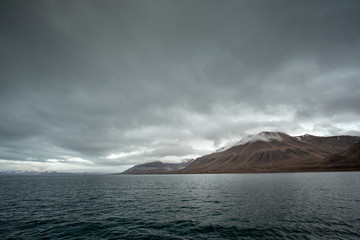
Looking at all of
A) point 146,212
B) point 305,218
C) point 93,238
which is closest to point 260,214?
point 305,218

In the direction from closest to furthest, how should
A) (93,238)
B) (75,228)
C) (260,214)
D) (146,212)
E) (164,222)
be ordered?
(93,238)
(75,228)
(164,222)
(260,214)
(146,212)

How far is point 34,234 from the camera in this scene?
27.1 m

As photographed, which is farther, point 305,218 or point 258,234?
point 305,218

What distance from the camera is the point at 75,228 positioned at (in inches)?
1188

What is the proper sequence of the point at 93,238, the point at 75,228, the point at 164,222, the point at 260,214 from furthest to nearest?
the point at 260,214 < the point at 164,222 < the point at 75,228 < the point at 93,238

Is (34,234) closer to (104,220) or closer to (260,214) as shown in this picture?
(104,220)

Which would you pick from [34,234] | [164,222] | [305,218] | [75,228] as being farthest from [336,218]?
[34,234]

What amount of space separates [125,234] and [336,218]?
4048 cm

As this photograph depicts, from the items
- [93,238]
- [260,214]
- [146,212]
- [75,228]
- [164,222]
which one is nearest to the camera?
[93,238]

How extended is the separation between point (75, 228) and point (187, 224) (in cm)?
2019

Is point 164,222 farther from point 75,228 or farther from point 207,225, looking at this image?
point 75,228

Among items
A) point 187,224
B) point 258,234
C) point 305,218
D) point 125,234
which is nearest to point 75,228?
point 125,234

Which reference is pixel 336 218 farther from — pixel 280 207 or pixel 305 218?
pixel 280 207

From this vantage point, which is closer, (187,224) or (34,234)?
(34,234)
